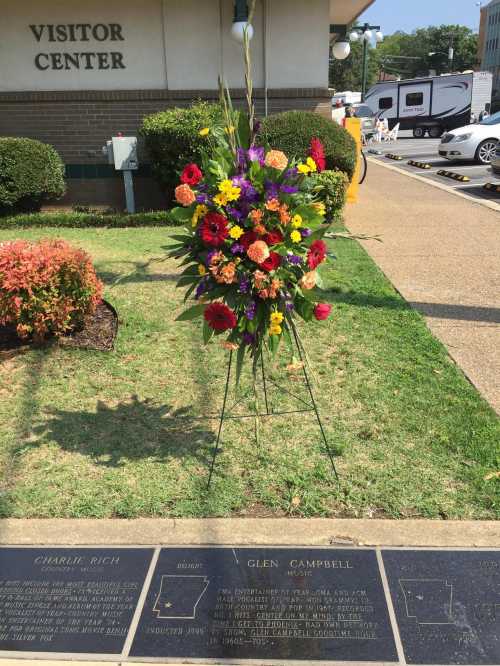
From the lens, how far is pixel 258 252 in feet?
8.70

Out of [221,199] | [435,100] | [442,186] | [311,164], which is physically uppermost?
[435,100]

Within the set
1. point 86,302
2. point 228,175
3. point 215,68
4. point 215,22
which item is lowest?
point 86,302

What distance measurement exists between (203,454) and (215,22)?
9277mm

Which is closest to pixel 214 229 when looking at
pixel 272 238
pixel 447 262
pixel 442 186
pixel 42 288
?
pixel 272 238

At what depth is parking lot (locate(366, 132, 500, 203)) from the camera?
13750mm

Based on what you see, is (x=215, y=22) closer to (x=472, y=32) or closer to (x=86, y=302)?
(x=86, y=302)

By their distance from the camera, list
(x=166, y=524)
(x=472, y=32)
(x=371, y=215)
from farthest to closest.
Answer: (x=472, y=32)
(x=371, y=215)
(x=166, y=524)

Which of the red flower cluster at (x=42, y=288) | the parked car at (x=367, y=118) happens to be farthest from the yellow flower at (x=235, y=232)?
the parked car at (x=367, y=118)

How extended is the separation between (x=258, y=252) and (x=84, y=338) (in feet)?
9.70

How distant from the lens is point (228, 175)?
A: 2875mm

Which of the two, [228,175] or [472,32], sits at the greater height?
[472,32]

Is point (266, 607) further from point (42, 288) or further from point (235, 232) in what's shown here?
point (42, 288)

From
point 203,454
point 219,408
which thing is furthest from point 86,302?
point 203,454

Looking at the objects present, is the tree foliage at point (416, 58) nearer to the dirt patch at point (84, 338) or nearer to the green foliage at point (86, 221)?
the green foliage at point (86, 221)
